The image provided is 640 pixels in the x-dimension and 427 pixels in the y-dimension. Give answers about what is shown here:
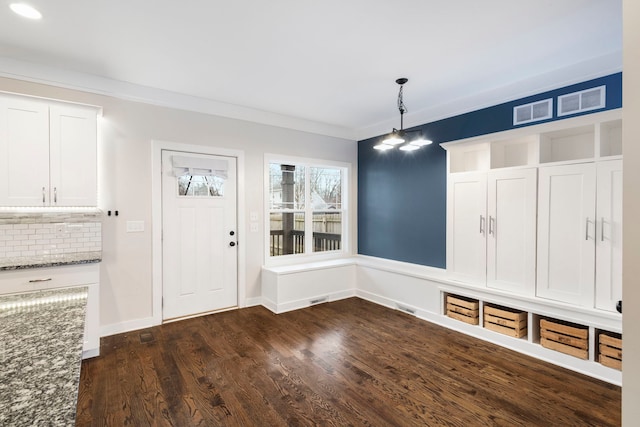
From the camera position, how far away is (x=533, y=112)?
3.45m

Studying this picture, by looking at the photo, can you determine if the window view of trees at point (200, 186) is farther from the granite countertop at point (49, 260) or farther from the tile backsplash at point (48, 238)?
the granite countertop at point (49, 260)

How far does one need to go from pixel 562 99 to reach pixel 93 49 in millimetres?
4436

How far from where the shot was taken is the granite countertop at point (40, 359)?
669 mm

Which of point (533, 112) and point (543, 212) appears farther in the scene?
point (533, 112)

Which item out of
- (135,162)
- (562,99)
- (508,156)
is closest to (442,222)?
(508,156)

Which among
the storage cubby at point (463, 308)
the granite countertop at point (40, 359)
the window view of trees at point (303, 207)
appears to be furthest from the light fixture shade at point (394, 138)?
the granite countertop at point (40, 359)

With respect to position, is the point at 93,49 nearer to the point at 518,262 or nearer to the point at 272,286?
the point at 272,286

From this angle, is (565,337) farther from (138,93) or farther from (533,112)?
(138,93)

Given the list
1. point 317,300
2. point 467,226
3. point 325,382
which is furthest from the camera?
point 317,300

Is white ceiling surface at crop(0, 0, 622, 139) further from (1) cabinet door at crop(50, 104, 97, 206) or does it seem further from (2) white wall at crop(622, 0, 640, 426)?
(2) white wall at crop(622, 0, 640, 426)

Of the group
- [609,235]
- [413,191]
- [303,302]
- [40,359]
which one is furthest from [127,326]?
[609,235]

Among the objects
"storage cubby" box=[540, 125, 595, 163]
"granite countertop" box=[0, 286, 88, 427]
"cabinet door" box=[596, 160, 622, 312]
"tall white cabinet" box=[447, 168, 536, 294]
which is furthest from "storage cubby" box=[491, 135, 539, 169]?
"granite countertop" box=[0, 286, 88, 427]

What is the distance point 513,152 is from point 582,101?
81cm

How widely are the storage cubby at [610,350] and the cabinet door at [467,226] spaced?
3.57ft
